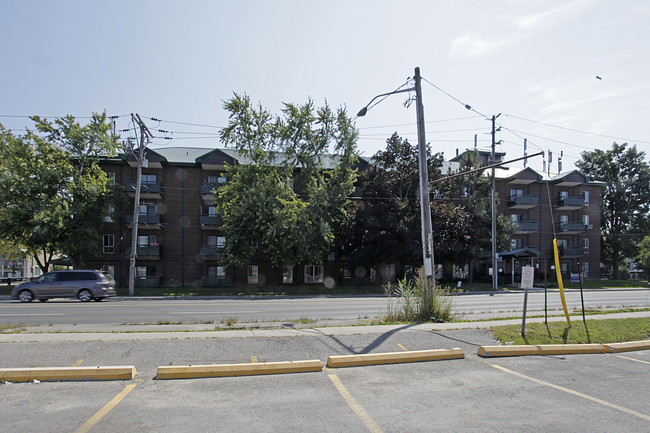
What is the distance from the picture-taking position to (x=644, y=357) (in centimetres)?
787

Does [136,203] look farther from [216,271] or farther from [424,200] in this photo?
[424,200]

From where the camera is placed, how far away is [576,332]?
9602 mm

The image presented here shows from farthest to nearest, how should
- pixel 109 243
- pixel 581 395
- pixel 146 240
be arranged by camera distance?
pixel 146 240 < pixel 109 243 < pixel 581 395

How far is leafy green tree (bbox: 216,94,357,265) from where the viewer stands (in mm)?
29938

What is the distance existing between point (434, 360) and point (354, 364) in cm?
159

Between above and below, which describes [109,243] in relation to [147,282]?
above

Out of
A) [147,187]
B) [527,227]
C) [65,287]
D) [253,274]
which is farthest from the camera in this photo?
[527,227]

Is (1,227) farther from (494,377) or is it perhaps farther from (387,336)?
(494,377)

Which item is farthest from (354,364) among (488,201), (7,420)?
(488,201)

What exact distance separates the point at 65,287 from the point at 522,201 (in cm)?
4210

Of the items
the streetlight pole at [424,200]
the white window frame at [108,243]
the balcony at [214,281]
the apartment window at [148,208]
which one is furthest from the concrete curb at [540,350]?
the white window frame at [108,243]

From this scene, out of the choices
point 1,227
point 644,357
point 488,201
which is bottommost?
point 644,357

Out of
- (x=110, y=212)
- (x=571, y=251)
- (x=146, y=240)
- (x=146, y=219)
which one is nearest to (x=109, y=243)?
(x=146, y=240)

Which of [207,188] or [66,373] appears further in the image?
[207,188]
